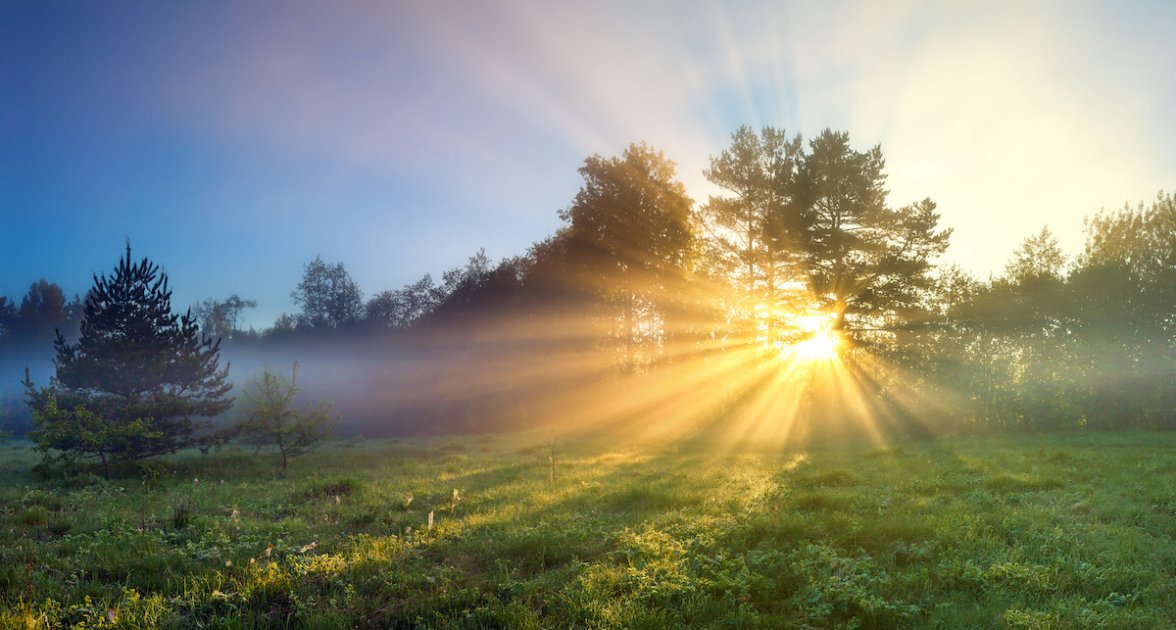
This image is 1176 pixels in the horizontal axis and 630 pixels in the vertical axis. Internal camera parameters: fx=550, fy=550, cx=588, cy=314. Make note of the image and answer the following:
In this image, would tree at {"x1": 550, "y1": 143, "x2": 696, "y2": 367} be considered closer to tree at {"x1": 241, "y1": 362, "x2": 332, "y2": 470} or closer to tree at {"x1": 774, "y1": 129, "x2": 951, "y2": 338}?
tree at {"x1": 774, "y1": 129, "x2": 951, "y2": 338}

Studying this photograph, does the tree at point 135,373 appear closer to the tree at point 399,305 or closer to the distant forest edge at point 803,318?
the distant forest edge at point 803,318

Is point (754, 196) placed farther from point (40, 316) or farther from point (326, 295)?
point (40, 316)

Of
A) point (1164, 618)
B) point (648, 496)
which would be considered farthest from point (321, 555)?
point (1164, 618)

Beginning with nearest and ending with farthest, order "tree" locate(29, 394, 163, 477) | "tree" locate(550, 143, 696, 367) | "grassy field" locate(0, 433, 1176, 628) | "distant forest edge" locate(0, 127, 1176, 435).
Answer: "grassy field" locate(0, 433, 1176, 628), "tree" locate(29, 394, 163, 477), "distant forest edge" locate(0, 127, 1176, 435), "tree" locate(550, 143, 696, 367)

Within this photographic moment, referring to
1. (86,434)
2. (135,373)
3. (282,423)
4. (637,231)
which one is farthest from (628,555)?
(637,231)

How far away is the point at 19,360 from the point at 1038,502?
4426 inches

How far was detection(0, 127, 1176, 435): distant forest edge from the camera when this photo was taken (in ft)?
96.4

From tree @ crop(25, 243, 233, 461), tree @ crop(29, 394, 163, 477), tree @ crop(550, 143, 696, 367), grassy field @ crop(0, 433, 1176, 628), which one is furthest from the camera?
tree @ crop(550, 143, 696, 367)

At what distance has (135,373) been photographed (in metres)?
24.0

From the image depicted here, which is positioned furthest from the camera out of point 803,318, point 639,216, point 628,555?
point 639,216

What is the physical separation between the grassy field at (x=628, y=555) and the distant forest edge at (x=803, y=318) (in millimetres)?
17843

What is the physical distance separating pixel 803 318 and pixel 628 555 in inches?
1130

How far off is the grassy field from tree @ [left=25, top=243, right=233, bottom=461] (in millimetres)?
10552

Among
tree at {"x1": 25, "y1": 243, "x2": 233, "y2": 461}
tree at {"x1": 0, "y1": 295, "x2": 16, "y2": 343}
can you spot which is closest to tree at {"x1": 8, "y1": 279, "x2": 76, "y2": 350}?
tree at {"x1": 0, "y1": 295, "x2": 16, "y2": 343}
